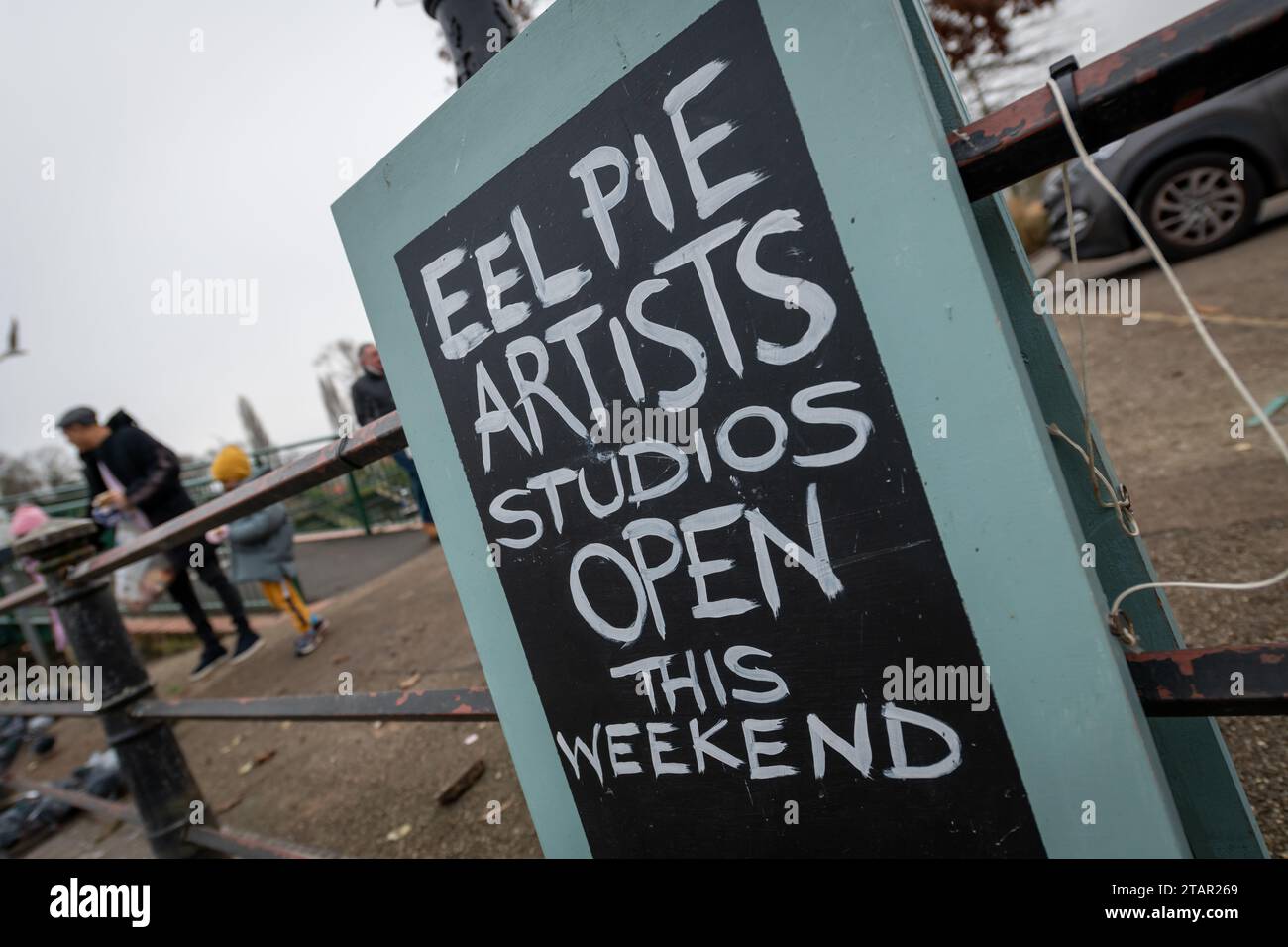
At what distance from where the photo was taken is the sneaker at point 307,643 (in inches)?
189

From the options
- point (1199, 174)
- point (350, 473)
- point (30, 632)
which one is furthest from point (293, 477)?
point (30, 632)

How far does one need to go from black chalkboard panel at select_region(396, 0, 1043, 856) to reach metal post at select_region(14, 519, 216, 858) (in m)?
2.02

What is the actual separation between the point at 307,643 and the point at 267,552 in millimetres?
717

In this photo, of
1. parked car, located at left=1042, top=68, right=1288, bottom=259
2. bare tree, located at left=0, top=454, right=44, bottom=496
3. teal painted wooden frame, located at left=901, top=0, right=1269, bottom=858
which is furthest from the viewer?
bare tree, located at left=0, top=454, right=44, bottom=496

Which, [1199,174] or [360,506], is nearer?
[1199,174]

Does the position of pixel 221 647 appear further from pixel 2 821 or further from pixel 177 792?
pixel 177 792

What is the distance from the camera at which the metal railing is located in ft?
2.21

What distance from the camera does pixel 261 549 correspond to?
4.80 metres

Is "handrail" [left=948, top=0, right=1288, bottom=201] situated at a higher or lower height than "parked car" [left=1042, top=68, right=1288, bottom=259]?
lower

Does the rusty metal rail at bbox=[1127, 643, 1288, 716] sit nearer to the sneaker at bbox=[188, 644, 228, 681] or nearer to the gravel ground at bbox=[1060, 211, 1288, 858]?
the gravel ground at bbox=[1060, 211, 1288, 858]

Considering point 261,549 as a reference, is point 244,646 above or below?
below

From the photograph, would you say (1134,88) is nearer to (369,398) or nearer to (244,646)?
(369,398)

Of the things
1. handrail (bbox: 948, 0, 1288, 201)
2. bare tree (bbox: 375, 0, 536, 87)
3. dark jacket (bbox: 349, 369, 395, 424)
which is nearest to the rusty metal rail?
handrail (bbox: 948, 0, 1288, 201)

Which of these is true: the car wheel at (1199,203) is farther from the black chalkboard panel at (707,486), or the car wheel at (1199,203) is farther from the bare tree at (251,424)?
the bare tree at (251,424)
